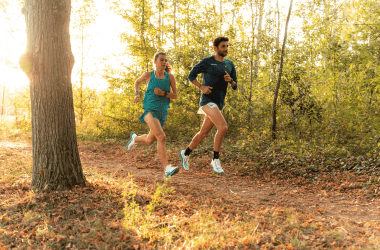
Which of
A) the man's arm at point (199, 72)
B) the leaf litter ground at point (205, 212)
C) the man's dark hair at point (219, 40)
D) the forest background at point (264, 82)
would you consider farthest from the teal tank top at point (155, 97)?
the forest background at point (264, 82)

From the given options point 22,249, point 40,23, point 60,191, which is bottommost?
point 22,249

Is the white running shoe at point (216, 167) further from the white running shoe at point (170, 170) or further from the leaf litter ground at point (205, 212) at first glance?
the white running shoe at point (170, 170)

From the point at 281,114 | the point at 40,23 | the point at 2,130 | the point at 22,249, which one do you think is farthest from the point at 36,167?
the point at 2,130

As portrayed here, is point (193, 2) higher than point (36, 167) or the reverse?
higher

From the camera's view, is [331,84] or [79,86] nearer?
[331,84]

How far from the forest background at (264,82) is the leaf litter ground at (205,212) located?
178 centimetres

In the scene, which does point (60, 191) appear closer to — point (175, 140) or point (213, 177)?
point (213, 177)

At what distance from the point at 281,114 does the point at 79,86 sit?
34.1 feet

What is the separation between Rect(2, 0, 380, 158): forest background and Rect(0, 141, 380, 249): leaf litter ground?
70.3 inches

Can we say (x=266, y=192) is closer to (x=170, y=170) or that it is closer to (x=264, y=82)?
(x=170, y=170)

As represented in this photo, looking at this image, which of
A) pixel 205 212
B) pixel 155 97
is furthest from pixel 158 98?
pixel 205 212

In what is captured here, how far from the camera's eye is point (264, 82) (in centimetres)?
913

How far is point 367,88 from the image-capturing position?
7742 mm

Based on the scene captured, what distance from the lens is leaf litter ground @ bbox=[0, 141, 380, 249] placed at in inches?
112
